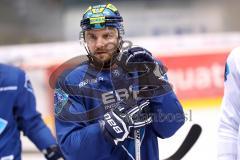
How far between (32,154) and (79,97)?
300cm

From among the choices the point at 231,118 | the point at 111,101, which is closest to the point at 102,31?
the point at 111,101

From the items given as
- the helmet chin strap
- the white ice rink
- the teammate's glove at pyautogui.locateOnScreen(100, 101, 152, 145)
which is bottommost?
the white ice rink

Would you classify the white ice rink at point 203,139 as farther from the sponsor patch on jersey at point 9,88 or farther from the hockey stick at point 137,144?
the hockey stick at point 137,144

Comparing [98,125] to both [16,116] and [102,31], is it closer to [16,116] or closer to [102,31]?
[102,31]

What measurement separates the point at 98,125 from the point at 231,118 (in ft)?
1.53

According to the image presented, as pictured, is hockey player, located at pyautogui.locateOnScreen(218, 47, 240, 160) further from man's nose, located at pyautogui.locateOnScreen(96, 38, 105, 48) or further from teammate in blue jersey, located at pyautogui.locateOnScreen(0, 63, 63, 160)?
teammate in blue jersey, located at pyautogui.locateOnScreen(0, 63, 63, 160)

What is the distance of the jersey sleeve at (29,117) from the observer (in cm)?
306

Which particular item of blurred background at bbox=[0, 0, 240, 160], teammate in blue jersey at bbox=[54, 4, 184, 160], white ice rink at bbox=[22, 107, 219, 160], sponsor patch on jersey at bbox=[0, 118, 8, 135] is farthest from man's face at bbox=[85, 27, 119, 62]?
white ice rink at bbox=[22, 107, 219, 160]

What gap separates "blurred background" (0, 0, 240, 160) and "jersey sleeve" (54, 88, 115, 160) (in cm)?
105

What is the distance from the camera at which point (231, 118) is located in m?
2.18

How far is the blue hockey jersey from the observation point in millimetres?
2059

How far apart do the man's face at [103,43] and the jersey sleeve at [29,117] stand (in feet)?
3.36

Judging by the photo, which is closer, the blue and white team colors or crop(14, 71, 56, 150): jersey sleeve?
the blue and white team colors

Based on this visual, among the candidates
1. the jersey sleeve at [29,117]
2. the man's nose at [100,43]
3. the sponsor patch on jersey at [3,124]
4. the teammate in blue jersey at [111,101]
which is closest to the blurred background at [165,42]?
→ the jersey sleeve at [29,117]
